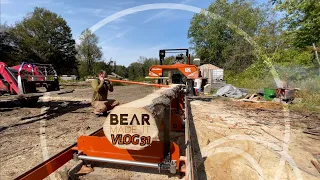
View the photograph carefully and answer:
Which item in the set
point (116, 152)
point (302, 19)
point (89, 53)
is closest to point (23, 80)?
point (116, 152)

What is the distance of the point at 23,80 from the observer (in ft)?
27.0

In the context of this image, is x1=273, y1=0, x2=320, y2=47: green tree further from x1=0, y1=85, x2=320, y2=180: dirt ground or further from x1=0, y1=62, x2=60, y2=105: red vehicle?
x1=0, y1=62, x2=60, y2=105: red vehicle

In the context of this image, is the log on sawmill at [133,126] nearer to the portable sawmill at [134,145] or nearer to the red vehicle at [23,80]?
the portable sawmill at [134,145]

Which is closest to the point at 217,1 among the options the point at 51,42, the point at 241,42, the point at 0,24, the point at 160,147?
the point at 241,42

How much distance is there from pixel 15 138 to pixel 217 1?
41804 mm

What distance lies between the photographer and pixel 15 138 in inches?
203

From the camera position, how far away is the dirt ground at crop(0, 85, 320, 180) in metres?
3.71

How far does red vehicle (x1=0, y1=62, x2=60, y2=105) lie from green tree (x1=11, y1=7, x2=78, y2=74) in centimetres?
2684

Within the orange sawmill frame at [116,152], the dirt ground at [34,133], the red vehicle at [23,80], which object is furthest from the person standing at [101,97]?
the orange sawmill frame at [116,152]

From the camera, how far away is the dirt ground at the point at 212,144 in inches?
146

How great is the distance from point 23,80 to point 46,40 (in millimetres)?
29372

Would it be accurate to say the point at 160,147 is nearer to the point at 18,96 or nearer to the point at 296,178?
the point at 296,178

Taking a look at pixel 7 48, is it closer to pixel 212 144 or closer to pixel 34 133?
pixel 34 133

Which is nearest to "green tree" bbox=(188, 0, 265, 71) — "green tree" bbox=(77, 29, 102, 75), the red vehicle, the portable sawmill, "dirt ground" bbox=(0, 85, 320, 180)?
"green tree" bbox=(77, 29, 102, 75)
